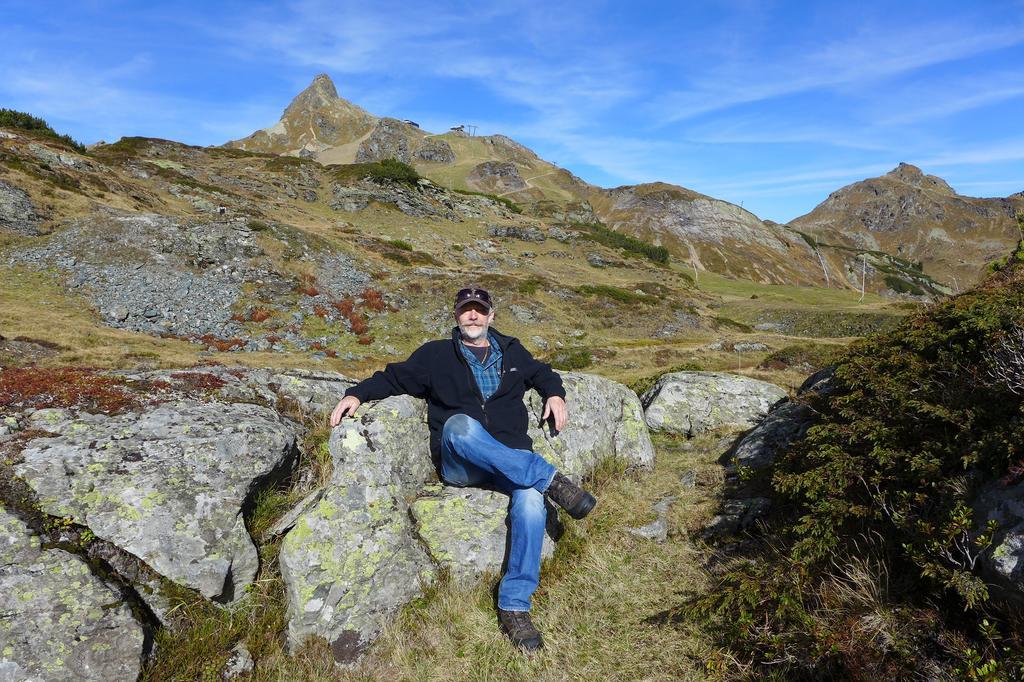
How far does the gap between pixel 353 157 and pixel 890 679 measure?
18955 cm

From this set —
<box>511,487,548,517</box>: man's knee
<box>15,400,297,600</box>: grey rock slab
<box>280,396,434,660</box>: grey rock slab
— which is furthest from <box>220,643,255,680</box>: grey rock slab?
<box>511,487,548,517</box>: man's knee

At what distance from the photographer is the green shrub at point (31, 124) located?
53031mm

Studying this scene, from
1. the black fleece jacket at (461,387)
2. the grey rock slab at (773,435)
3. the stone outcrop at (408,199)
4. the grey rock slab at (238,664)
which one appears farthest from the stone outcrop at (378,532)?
the stone outcrop at (408,199)

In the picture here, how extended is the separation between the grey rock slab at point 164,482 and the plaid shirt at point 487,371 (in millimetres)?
2724

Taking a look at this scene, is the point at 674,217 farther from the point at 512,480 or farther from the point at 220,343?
the point at 512,480

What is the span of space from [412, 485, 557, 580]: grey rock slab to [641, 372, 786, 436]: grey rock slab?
673cm

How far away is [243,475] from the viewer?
5.38 metres

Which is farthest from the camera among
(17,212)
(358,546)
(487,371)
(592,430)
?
(17,212)

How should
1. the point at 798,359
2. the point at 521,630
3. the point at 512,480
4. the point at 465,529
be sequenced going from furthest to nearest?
1. the point at 798,359
2. the point at 465,529
3. the point at 512,480
4. the point at 521,630

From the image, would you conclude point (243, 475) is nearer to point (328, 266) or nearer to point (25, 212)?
point (328, 266)

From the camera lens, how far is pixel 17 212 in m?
33.4

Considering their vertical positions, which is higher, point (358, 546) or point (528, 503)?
point (528, 503)

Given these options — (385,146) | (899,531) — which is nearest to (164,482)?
(899,531)

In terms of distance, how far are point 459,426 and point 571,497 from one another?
64.5 inches
